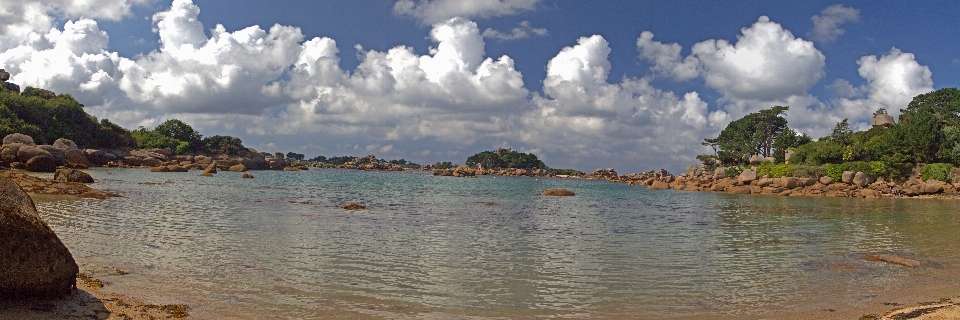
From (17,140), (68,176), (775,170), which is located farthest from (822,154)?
(17,140)

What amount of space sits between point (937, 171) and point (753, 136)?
112 ft

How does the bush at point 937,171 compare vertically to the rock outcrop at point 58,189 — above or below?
above

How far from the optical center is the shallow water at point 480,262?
958 cm

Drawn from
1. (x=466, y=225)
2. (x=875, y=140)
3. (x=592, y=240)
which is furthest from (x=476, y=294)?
(x=875, y=140)

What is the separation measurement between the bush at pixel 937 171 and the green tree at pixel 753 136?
26.3 m

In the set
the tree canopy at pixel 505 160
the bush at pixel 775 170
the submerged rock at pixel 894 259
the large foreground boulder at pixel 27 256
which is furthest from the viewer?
the tree canopy at pixel 505 160

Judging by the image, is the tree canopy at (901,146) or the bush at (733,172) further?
the bush at (733,172)

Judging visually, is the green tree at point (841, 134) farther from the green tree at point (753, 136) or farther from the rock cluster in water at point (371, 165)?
the rock cluster in water at point (371, 165)

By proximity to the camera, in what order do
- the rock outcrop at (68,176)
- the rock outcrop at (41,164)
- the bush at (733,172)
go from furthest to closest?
the bush at (733,172), the rock outcrop at (41,164), the rock outcrop at (68,176)

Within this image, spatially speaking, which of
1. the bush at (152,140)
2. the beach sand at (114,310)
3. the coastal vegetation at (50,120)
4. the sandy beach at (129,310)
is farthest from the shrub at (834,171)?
the bush at (152,140)

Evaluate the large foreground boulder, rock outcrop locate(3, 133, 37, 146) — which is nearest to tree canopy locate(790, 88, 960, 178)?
the large foreground boulder

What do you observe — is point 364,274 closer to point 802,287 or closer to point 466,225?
point 802,287

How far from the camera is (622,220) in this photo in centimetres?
2598

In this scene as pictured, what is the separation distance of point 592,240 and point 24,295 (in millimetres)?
14622
